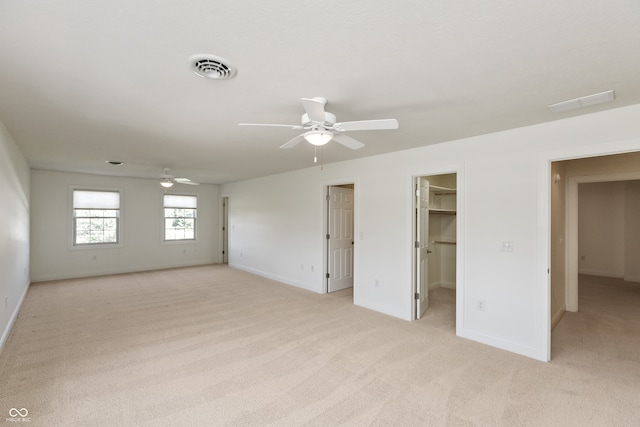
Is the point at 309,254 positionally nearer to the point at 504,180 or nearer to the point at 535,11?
the point at 504,180

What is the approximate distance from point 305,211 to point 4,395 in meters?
Answer: 4.50

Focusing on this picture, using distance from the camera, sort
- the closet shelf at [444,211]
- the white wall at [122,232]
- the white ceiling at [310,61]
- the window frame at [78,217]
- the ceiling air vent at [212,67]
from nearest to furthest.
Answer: the white ceiling at [310,61] < the ceiling air vent at [212,67] < the closet shelf at [444,211] < the white wall at [122,232] < the window frame at [78,217]

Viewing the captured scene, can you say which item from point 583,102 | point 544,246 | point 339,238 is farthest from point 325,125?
point 339,238

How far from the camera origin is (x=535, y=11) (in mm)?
1379

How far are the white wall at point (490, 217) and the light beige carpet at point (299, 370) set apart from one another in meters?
0.32

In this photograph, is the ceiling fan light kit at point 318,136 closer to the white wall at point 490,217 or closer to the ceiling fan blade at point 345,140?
the ceiling fan blade at point 345,140

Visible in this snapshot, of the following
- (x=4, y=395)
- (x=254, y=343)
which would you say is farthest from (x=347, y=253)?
(x=4, y=395)

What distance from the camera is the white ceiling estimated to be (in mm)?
1398

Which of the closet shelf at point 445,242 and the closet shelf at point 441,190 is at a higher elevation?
the closet shelf at point 441,190

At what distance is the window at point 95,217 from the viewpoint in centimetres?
683

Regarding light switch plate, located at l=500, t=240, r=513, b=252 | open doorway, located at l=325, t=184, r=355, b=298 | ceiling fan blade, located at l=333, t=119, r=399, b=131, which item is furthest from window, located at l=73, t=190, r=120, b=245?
light switch plate, located at l=500, t=240, r=513, b=252

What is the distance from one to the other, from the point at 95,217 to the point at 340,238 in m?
5.99

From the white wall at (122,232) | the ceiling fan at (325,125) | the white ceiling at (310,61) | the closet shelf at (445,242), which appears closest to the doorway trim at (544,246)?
the white ceiling at (310,61)

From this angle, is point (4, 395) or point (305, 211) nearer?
point (4, 395)
